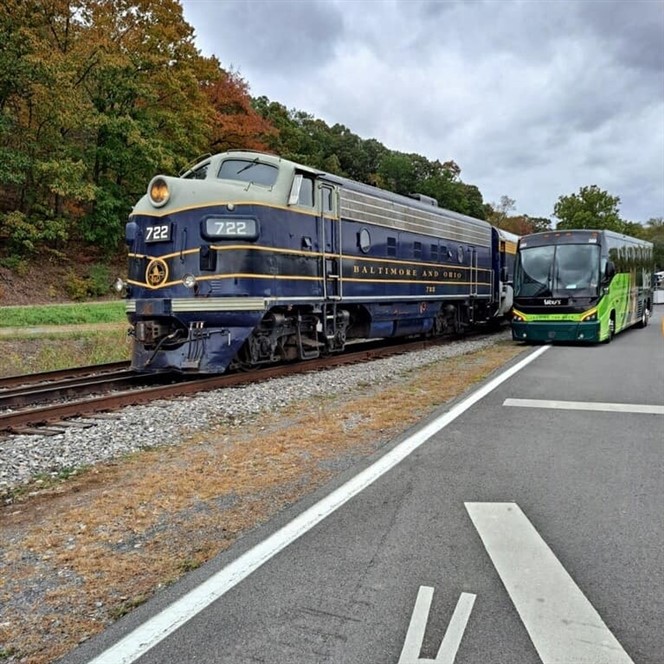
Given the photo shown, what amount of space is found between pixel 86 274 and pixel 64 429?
78.3 ft

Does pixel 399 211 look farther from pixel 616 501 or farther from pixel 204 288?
pixel 616 501

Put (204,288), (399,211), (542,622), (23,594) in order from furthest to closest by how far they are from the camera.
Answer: (399,211) < (204,288) < (23,594) < (542,622)

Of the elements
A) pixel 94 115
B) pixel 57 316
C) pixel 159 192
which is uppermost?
pixel 94 115

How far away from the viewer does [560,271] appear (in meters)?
16.7

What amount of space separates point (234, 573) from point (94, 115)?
29030mm

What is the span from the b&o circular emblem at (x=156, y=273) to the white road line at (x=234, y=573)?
19.0 ft

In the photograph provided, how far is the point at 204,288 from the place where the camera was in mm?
9773

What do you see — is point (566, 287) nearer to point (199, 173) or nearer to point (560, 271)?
point (560, 271)

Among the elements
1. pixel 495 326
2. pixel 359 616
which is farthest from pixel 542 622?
pixel 495 326

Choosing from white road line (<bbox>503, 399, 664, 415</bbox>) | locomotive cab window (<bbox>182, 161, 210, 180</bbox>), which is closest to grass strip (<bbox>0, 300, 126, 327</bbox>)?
locomotive cab window (<bbox>182, 161, 210, 180</bbox>)

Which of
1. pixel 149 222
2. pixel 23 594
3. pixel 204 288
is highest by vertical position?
pixel 149 222

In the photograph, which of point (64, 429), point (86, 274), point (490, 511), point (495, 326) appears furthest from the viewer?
point (86, 274)

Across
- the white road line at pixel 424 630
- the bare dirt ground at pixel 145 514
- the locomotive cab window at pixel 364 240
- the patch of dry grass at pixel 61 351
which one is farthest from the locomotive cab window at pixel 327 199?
the white road line at pixel 424 630

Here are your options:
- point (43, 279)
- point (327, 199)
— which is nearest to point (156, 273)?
point (327, 199)
